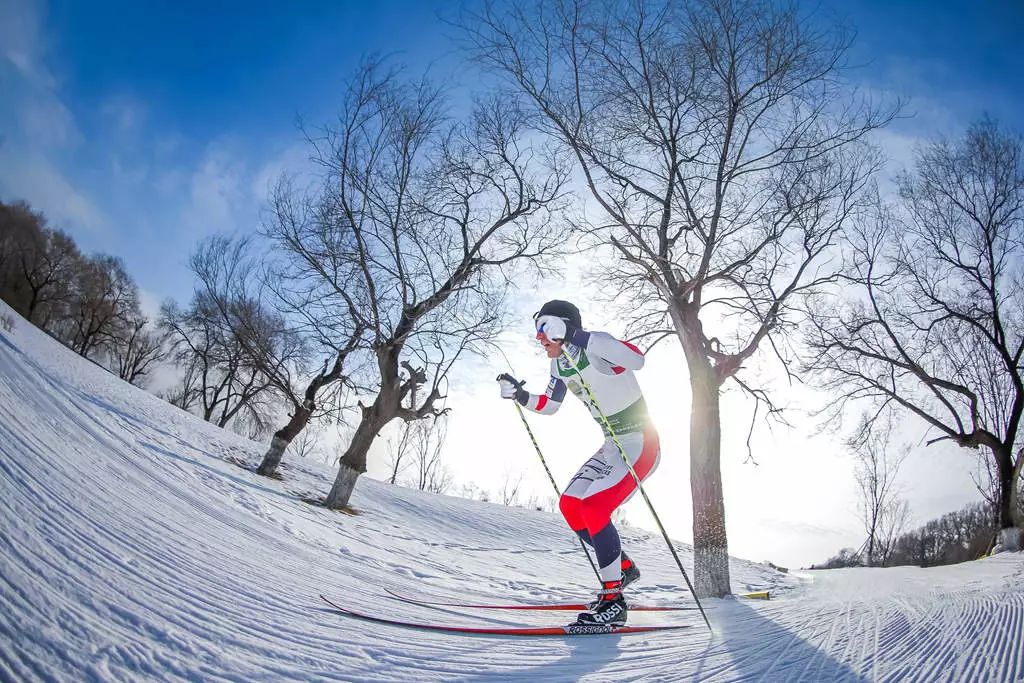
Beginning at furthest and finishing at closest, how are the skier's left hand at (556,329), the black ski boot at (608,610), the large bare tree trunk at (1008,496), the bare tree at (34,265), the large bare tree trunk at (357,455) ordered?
1. the bare tree at (34,265)
2. the large bare tree trunk at (1008,496)
3. the large bare tree trunk at (357,455)
4. the skier's left hand at (556,329)
5. the black ski boot at (608,610)

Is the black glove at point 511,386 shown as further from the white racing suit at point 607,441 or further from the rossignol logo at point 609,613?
the rossignol logo at point 609,613

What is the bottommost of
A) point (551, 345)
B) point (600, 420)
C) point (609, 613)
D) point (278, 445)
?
point (278, 445)

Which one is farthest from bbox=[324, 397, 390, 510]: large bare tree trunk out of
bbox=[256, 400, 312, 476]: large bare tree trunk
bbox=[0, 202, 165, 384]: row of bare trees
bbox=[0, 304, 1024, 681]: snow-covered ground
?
bbox=[0, 202, 165, 384]: row of bare trees

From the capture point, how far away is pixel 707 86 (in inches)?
233

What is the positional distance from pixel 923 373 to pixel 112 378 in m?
21.2

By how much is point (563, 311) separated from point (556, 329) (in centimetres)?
19

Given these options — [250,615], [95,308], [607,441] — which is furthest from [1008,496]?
[95,308]

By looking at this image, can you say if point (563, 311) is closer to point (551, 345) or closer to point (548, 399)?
point (551, 345)

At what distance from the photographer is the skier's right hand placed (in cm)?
344

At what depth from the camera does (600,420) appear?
330 cm

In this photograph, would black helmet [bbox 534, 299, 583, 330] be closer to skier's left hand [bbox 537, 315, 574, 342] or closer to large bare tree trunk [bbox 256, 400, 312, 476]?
skier's left hand [bbox 537, 315, 574, 342]

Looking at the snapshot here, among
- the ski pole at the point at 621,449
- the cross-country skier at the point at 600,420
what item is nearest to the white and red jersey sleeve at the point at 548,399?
the cross-country skier at the point at 600,420

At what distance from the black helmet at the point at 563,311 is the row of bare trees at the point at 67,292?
99.9 ft

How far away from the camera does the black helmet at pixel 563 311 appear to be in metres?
3.34
